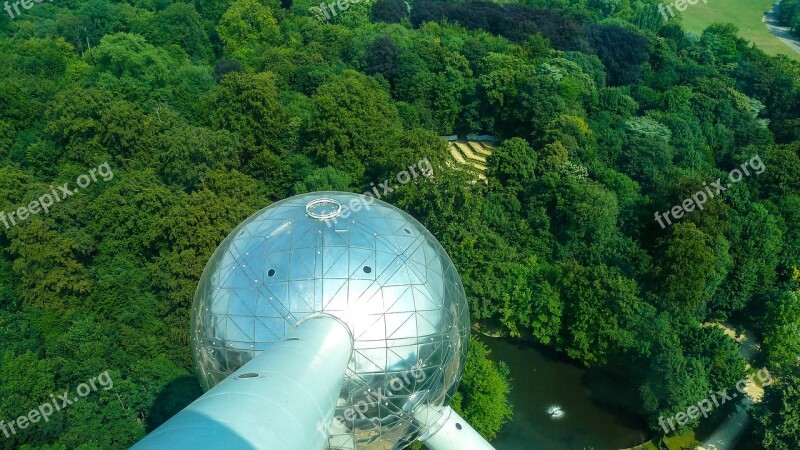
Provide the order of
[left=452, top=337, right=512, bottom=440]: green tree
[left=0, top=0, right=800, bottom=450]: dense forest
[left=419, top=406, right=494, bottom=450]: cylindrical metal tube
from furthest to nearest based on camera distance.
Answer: [left=0, top=0, right=800, bottom=450]: dense forest
[left=452, top=337, right=512, bottom=440]: green tree
[left=419, top=406, right=494, bottom=450]: cylindrical metal tube

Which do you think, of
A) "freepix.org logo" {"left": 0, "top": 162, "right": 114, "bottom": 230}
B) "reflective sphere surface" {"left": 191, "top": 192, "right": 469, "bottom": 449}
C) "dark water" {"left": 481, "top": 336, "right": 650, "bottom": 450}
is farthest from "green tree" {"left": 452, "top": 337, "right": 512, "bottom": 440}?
"freepix.org logo" {"left": 0, "top": 162, "right": 114, "bottom": 230}

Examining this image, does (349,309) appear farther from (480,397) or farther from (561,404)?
(561,404)

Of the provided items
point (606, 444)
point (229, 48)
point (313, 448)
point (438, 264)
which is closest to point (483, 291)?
point (606, 444)

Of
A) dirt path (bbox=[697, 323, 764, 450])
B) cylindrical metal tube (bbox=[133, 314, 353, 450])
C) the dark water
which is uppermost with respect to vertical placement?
cylindrical metal tube (bbox=[133, 314, 353, 450])

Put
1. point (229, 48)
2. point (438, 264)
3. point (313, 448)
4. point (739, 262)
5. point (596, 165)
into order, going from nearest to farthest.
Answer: point (313, 448), point (438, 264), point (739, 262), point (596, 165), point (229, 48)

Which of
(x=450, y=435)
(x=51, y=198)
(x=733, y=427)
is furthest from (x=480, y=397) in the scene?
(x=51, y=198)

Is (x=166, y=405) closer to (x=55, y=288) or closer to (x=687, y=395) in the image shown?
(x=55, y=288)

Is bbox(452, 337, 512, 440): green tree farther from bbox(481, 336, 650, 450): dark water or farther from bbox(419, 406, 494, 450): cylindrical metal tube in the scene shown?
bbox(419, 406, 494, 450): cylindrical metal tube
